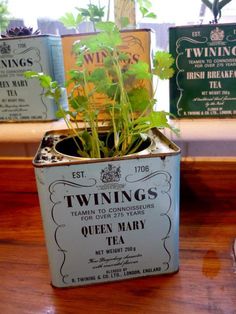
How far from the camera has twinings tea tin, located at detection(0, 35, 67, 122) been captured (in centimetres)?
57

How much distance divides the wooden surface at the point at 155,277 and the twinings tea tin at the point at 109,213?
0.9 inches

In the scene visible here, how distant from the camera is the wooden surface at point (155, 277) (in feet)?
1.32

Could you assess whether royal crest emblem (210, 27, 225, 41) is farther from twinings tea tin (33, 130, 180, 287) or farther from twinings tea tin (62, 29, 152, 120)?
twinings tea tin (33, 130, 180, 287)

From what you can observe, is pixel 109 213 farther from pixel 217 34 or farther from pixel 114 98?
pixel 217 34

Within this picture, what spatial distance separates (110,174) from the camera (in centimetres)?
38

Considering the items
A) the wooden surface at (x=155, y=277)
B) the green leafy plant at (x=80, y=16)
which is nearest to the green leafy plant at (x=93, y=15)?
the green leafy plant at (x=80, y=16)

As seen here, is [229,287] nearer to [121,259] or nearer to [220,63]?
[121,259]

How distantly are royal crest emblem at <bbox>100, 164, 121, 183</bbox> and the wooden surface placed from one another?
0.16 m

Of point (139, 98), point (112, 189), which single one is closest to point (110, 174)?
point (112, 189)

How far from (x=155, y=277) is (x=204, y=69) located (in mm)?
357

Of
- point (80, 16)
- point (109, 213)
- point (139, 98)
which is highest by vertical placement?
point (80, 16)

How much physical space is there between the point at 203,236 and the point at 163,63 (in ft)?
1.00

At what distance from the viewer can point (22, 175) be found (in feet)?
2.09

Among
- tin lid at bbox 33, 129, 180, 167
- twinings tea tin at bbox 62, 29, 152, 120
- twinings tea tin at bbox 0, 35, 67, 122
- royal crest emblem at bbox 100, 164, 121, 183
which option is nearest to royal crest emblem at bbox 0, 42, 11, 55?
twinings tea tin at bbox 0, 35, 67, 122
